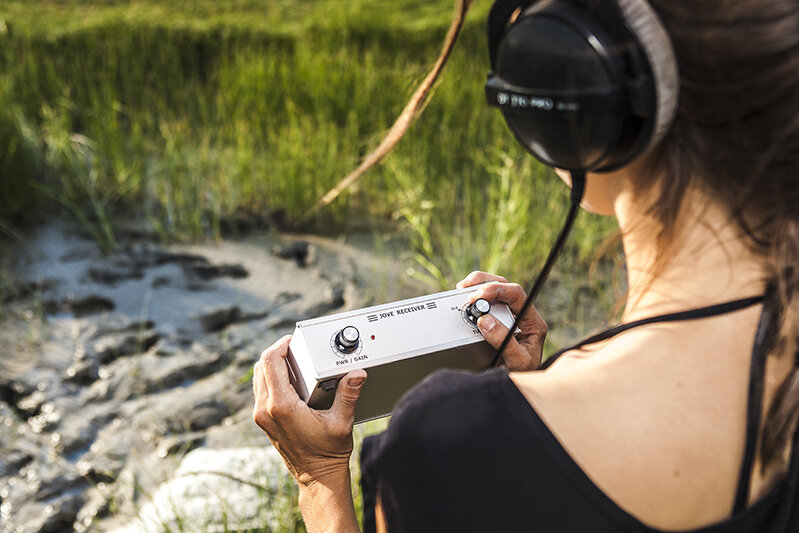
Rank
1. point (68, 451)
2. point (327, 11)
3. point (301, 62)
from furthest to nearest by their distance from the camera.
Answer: point (327, 11) → point (301, 62) → point (68, 451)

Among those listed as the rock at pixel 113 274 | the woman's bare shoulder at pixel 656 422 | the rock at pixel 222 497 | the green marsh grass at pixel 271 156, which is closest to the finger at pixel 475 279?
the woman's bare shoulder at pixel 656 422

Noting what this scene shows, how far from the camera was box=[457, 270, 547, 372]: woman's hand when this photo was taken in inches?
48.8

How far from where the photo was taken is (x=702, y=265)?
0.87 m

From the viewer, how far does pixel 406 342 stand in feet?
3.93

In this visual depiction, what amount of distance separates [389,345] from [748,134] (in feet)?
1.83

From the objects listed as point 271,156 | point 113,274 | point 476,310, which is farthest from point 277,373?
point 271,156

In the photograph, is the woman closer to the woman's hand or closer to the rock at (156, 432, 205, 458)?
the woman's hand

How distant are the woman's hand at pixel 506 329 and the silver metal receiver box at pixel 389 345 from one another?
0.01m

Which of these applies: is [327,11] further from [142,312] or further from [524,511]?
[524,511]

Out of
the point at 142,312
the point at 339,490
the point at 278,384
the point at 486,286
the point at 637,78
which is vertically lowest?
the point at 142,312

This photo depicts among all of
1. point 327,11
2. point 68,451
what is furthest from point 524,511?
point 327,11

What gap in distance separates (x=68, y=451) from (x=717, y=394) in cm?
240

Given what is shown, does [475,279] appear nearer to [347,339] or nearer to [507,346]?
[507,346]

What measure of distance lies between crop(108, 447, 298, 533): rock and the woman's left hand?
787mm
